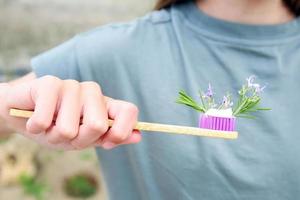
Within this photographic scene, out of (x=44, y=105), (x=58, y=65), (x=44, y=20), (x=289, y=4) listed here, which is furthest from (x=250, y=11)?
(x=44, y=20)

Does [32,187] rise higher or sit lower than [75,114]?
lower

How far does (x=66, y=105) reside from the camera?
1.61 feet

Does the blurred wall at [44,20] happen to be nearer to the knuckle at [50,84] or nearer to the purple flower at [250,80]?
the purple flower at [250,80]

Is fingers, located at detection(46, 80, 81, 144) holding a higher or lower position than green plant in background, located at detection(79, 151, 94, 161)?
higher

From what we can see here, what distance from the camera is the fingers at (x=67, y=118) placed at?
478mm

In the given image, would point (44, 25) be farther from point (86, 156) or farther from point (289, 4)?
point (289, 4)

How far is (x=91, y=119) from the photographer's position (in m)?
0.48

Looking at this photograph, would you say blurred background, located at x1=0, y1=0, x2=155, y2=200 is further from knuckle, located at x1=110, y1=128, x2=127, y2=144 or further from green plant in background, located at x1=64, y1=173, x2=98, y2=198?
knuckle, located at x1=110, y1=128, x2=127, y2=144

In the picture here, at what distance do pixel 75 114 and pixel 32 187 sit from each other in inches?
57.2

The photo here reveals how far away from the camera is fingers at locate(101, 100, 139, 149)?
482 millimetres

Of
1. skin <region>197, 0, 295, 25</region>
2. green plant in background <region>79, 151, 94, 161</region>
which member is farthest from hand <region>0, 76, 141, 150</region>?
green plant in background <region>79, 151, 94, 161</region>

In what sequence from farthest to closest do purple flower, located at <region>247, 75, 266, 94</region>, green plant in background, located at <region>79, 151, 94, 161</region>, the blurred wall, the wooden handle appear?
the blurred wall
green plant in background, located at <region>79, 151, 94, 161</region>
purple flower, located at <region>247, 75, 266, 94</region>
the wooden handle

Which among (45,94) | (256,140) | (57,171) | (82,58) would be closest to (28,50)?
(57,171)

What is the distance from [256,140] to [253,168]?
4 cm
